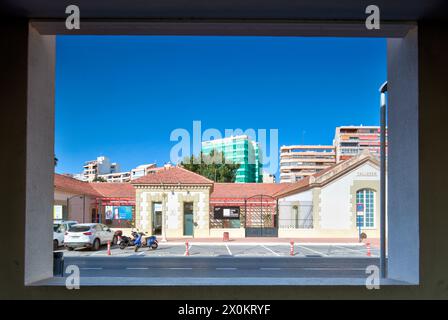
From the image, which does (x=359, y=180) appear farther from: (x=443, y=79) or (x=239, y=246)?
(x=443, y=79)

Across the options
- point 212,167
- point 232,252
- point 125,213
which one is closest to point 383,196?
point 232,252

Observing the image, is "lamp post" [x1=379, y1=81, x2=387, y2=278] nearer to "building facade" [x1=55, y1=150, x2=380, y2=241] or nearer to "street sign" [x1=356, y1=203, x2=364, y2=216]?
"building facade" [x1=55, y1=150, x2=380, y2=241]

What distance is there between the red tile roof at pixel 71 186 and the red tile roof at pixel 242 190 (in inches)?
365

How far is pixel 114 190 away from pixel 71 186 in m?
5.56

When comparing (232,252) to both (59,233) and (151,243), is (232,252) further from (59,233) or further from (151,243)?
(59,233)

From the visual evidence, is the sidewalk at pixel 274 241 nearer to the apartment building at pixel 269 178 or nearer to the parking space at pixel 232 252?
the parking space at pixel 232 252

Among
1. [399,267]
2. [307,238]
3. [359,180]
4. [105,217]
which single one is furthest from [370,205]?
[399,267]

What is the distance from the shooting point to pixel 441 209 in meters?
2.92

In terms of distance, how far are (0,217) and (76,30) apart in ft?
5.15

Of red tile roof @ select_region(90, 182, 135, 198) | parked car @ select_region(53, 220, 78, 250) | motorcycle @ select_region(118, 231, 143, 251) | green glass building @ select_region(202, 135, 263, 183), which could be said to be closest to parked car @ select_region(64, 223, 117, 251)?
parked car @ select_region(53, 220, 78, 250)

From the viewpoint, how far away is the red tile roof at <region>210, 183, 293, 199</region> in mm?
31328

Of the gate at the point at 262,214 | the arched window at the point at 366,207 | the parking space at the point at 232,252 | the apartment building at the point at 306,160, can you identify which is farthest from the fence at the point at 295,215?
the apartment building at the point at 306,160

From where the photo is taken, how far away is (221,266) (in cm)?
1368

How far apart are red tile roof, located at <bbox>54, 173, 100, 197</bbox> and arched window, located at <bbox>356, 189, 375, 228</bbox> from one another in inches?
760
